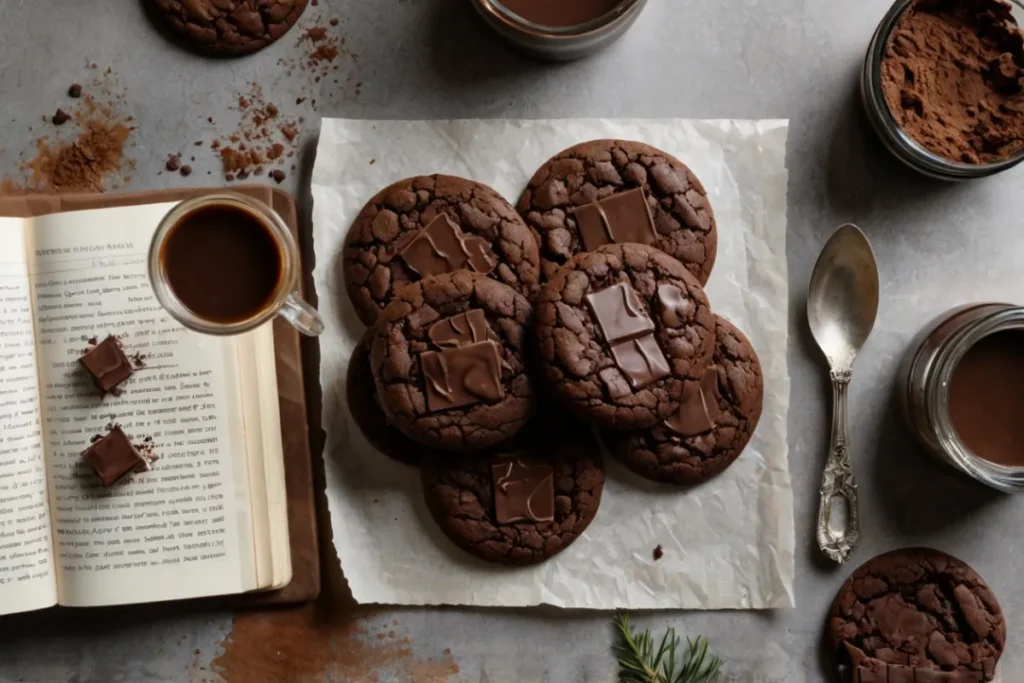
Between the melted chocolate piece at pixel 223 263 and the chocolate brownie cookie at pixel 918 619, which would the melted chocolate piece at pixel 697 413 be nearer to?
the chocolate brownie cookie at pixel 918 619

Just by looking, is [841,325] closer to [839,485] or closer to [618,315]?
[839,485]

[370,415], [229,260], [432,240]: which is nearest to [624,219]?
[432,240]

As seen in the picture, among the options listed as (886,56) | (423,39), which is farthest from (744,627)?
(423,39)

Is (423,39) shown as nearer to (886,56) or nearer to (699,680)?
(886,56)

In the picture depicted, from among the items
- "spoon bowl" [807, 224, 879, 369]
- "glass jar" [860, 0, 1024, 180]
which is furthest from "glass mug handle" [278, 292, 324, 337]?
"glass jar" [860, 0, 1024, 180]

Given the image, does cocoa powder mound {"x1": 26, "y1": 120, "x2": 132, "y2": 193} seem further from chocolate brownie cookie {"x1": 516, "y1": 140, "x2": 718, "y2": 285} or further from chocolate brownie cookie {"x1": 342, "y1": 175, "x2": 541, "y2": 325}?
chocolate brownie cookie {"x1": 516, "y1": 140, "x2": 718, "y2": 285}

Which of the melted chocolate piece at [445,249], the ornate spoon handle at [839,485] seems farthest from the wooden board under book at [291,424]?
the ornate spoon handle at [839,485]
